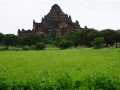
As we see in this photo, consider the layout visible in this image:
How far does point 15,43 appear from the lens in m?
60.0

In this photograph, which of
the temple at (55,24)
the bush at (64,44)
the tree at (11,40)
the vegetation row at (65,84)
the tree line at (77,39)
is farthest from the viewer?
the temple at (55,24)

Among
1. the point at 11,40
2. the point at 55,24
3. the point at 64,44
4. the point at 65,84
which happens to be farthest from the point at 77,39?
the point at 65,84

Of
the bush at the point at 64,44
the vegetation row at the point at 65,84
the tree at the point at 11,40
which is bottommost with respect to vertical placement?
the vegetation row at the point at 65,84

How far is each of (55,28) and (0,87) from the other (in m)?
67.2

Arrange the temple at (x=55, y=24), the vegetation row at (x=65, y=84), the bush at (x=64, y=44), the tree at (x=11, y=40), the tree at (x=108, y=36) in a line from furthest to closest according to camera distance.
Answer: the temple at (x=55, y=24) → the tree at (x=11, y=40) → the tree at (x=108, y=36) → the bush at (x=64, y=44) → the vegetation row at (x=65, y=84)

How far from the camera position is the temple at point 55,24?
240 ft

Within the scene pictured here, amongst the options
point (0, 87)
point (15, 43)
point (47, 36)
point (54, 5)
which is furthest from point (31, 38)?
point (0, 87)

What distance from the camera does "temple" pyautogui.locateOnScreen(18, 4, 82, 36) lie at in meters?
73.1

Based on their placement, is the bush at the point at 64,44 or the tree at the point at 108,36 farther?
the tree at the point at 108,36

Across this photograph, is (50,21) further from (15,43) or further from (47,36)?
(15,43)

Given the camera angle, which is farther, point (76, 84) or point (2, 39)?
point (2, 39)

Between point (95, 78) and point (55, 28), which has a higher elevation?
point (55, 28)

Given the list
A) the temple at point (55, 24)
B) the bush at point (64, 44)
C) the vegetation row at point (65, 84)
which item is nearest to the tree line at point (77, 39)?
the bush at point (64, 44)

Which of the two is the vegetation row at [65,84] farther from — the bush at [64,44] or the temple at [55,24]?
the temple at [55,24]
